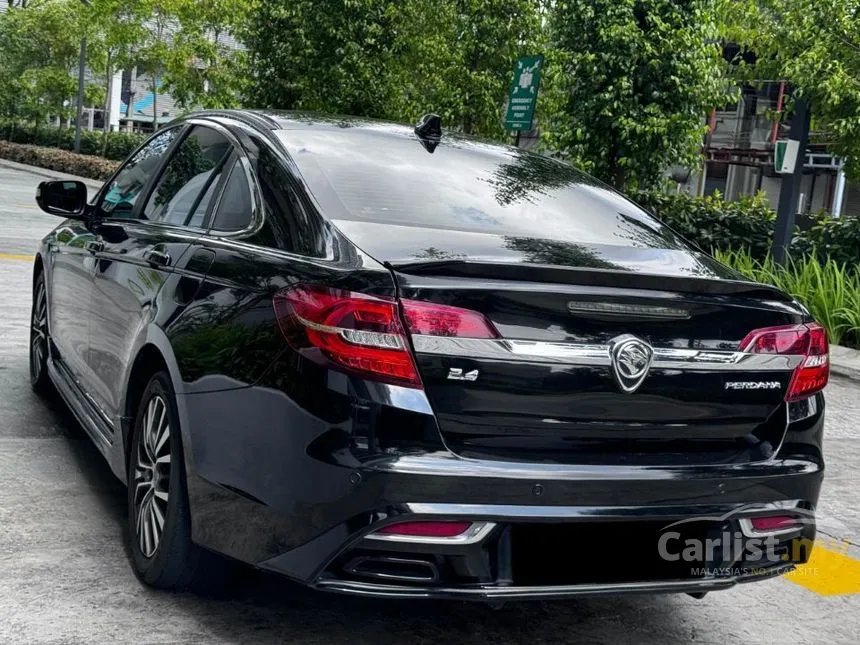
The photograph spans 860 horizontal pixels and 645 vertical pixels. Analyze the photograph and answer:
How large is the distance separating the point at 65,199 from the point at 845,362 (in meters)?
7.63

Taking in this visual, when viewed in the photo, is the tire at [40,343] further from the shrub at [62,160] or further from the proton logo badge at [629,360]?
the shrub at [62,160]

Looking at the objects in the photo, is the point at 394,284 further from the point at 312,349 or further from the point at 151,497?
the point at 151,497

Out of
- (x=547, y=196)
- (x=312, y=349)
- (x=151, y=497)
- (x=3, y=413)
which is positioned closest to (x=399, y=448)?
(x=312, y=349)

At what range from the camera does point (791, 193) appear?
13219 mm

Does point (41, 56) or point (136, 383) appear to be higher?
point (41, 56)

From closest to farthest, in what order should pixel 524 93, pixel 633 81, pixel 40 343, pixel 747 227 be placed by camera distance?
pixel 40 343, pixel 747 227, pixel 633 81, pixel 524 93

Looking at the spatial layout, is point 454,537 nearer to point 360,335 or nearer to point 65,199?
point 360,335

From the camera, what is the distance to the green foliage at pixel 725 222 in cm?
1487

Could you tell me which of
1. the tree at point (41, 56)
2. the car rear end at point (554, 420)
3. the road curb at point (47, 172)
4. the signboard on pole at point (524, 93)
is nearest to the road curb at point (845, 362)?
the signboard on pole at point (524, 93)

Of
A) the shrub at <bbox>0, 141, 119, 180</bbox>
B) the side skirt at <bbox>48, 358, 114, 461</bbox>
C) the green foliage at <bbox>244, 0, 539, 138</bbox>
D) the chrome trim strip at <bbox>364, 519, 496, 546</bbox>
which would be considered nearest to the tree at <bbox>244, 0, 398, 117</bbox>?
the green foliage at <bbox>244, 0, 539, 138</bbox>

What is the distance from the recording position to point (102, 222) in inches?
199

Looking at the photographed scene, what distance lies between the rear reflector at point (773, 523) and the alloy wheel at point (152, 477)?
1722mm

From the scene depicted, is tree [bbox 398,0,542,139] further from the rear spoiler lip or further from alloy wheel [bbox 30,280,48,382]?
the rear spoiler lip

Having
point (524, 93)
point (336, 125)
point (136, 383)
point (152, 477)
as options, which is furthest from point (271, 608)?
point (524, 93)
